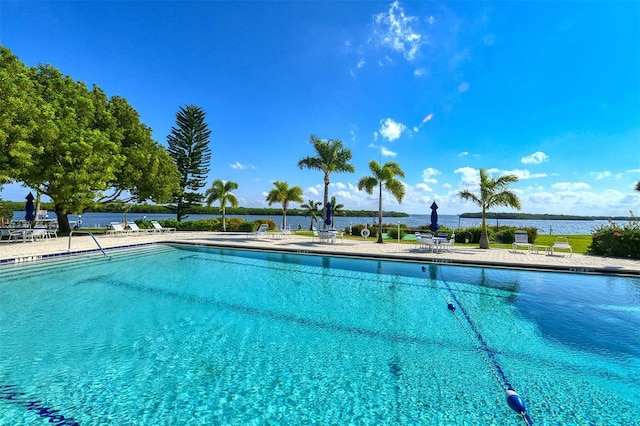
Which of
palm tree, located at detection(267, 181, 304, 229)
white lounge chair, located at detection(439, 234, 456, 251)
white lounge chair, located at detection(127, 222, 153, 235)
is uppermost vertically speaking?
palm tree, located at detection(267, 181, 304, 229)

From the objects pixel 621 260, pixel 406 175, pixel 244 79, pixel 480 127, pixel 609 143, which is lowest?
pixel 621 260

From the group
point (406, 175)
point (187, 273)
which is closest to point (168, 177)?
point (187, 273)

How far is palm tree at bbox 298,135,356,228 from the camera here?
16797 millimetres

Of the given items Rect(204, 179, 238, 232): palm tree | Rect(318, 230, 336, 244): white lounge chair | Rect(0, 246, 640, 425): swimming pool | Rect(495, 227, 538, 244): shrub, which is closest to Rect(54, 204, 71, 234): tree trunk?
Rect(204, 179, 238, 232): palm tree

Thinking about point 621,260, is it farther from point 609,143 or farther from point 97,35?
point 97,35

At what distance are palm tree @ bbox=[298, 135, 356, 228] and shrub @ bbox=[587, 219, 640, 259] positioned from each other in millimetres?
11404

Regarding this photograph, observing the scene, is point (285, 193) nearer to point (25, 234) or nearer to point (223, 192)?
point (223, 192)

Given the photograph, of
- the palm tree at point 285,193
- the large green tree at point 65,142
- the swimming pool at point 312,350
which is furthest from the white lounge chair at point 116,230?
the palm tree at point 285,193

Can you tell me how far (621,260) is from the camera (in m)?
10.4

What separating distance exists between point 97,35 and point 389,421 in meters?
16.5

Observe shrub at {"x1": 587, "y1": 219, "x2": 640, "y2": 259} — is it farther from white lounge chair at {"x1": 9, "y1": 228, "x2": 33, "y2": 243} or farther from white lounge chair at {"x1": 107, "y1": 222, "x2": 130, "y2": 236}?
white lounge chair at {"x1": 9, "y1": 228, "x2": 33, "y2": 243}

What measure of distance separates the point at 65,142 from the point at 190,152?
14.3 meters

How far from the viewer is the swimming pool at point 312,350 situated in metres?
2.83

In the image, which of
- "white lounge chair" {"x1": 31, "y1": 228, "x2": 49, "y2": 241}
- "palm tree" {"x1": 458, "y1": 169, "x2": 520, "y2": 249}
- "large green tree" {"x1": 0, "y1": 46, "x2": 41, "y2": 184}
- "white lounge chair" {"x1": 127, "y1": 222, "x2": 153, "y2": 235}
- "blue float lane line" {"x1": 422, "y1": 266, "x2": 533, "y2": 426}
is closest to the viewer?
"blue float lane line" {"x1": 422, "y1": 266, "x2": 533, "y2": 426}
